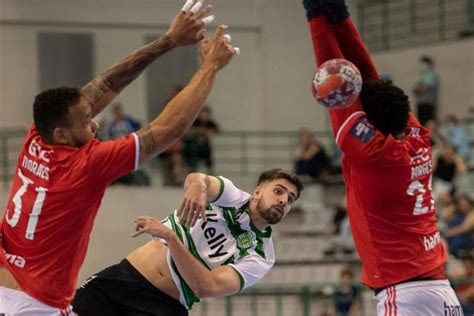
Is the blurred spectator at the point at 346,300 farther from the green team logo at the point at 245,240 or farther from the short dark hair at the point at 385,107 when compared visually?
the short dark hair at the point at 385,107

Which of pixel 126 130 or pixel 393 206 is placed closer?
pixel 393 206

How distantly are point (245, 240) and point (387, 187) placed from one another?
1251 millimetres

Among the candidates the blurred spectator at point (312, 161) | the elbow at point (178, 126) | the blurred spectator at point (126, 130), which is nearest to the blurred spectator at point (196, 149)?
the blurred spectator at point (126, 130)

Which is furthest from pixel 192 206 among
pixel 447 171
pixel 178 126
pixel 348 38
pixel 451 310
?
pixel 447 171

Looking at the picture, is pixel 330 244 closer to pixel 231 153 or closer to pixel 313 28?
pixel 231 153

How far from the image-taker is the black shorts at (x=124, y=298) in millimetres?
7656

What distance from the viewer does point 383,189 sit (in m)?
7.00

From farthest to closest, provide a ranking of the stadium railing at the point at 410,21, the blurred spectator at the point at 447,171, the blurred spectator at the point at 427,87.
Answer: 1. the stadium railing at the point at 410,21
2. the blurred spectator at the point at 427,87
3. the blurred spectator at the point at 447,171

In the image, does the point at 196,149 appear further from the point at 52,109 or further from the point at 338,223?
the point at 52,109

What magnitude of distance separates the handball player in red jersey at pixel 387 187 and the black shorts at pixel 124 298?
1471 mm

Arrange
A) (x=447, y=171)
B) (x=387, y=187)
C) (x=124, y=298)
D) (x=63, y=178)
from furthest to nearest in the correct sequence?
(x=447, y=171), (x=124, y=298), (x=387, y=187), (x=63, y=178)

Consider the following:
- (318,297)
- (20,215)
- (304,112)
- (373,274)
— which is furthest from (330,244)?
(20,215)

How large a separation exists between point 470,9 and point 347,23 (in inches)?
667

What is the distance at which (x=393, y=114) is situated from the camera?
6.91 metres
